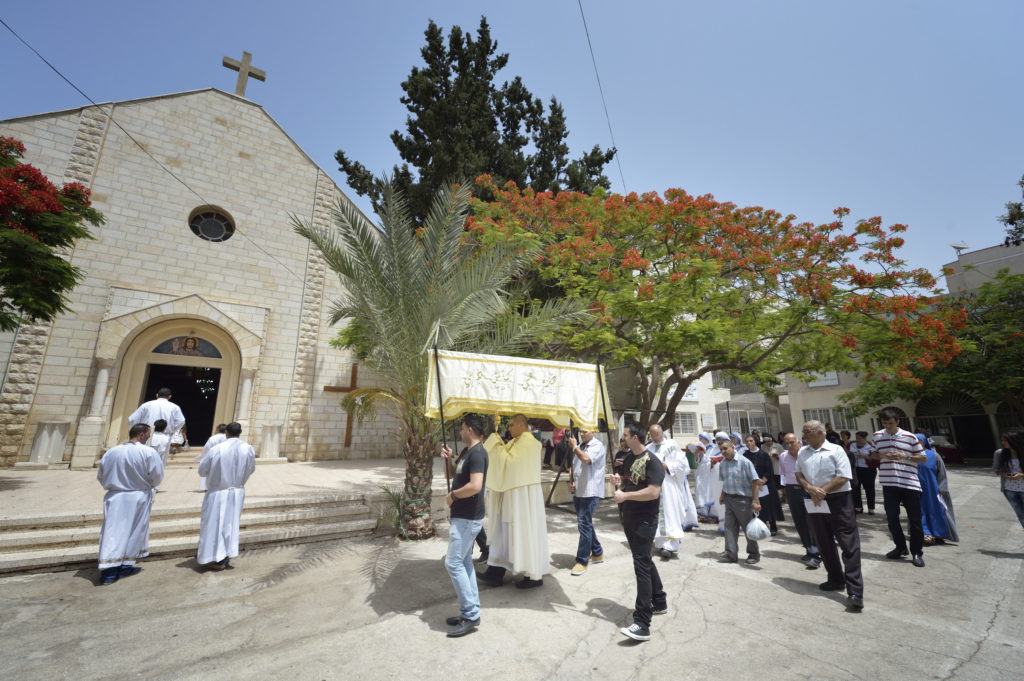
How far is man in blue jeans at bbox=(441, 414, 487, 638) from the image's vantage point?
12.3ft

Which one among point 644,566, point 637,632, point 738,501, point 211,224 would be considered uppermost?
point 211,224

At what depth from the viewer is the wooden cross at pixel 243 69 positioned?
13.8 m

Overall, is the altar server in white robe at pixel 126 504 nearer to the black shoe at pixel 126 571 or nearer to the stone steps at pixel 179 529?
the black shoe at pixel 126 571

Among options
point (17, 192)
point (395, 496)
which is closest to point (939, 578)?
point (395, 496)

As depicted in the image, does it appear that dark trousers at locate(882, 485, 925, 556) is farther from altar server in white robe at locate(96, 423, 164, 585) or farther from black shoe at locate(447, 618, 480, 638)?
altar server in white robe at locate(96, 423, 164, 585)

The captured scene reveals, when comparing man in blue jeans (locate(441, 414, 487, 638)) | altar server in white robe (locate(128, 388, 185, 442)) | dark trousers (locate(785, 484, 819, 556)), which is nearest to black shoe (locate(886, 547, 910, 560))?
dark trousers (locate(785, 484, 819, 556))

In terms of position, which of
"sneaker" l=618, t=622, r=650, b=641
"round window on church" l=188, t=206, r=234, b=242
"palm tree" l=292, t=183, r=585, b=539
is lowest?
"sneaker" l=618, t=622, r=650, b=641

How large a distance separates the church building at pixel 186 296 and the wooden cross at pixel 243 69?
17 centimetres

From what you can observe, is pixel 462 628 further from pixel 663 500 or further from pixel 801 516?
pixel 801 516

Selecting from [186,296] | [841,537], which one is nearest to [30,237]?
[186,296]

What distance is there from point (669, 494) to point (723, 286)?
518 centimetres

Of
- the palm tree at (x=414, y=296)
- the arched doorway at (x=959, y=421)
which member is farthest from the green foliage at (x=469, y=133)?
the arched doorway at (x=959, y=421)

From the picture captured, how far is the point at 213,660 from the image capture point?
3.23 metres

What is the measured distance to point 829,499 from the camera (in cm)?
465
